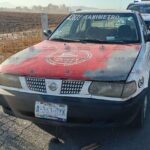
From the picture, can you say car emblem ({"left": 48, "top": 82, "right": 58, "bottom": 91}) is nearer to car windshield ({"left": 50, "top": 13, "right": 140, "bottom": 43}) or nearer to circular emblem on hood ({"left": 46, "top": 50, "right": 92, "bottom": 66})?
circular emblem on hood ({"left": 46, "top": 50, "right": 92, "bottom": 66})

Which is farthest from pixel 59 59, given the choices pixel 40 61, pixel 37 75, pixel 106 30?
pixel 106 30

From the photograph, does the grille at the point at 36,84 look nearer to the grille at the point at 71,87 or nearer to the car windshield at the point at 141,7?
the grille at the point at 71,87

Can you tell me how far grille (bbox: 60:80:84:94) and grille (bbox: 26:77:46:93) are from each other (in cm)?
23

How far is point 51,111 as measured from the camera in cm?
348

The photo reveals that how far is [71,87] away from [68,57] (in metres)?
0.67

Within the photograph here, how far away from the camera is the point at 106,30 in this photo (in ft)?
16.6

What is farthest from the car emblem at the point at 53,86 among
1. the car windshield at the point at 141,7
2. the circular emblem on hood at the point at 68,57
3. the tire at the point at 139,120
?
the car windshield at the point at 141,7

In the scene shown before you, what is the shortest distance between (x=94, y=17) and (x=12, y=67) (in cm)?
212

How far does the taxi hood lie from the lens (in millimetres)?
3479

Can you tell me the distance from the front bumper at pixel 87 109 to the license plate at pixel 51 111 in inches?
1.6

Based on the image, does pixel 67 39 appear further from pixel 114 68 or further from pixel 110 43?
pixel 114 68

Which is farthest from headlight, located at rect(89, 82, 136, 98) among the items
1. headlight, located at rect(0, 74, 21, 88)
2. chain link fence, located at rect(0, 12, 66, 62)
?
chain link fence, located at rect(0, 12, 66, 62)

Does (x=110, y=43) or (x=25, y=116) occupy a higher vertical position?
(x=110, y=43)

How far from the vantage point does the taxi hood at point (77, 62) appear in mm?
3479
